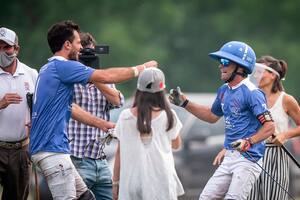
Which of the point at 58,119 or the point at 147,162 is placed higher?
the point at 58,119

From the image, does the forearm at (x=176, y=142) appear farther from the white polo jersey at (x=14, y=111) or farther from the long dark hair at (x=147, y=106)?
the white polo jersey at (x=14, y=111)

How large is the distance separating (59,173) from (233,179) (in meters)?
1.68

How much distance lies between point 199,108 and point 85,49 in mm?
1296

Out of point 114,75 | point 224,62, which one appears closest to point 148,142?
point 114,75

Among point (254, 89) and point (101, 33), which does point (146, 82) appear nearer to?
point (254, 89)

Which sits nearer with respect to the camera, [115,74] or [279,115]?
[115,74]

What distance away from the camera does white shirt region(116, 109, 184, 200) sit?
11914 millimetres

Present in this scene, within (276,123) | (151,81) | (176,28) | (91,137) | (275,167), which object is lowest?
(275,167)

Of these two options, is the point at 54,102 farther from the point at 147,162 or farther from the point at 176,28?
the point at 176,28

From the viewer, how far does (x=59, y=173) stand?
12.2m

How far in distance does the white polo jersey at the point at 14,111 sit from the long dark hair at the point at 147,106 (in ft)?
6.18

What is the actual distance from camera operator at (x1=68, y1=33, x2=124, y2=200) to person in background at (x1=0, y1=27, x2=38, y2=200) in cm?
61

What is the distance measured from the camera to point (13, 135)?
1357 centimetres

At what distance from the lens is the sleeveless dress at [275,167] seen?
14156 mm
